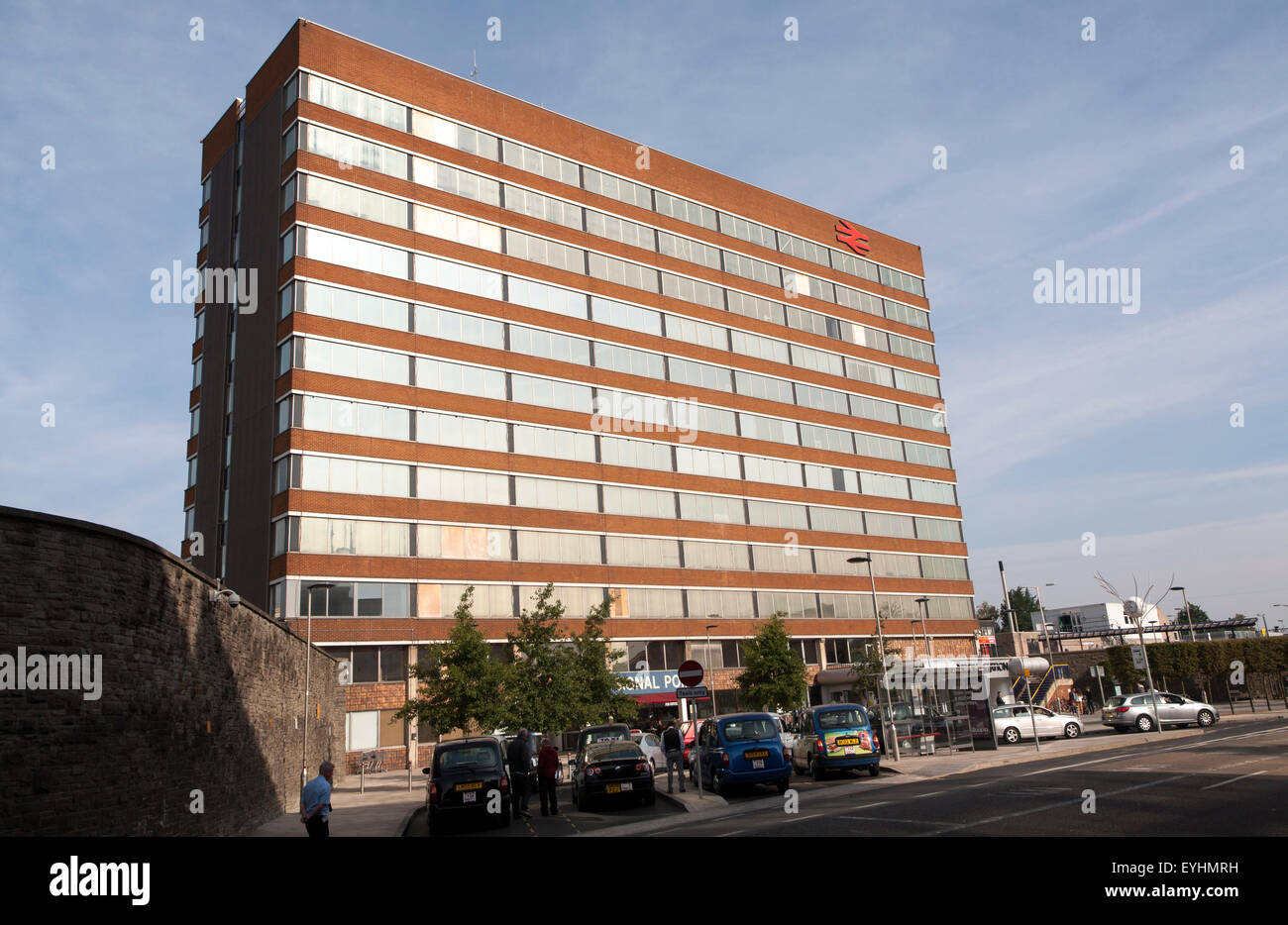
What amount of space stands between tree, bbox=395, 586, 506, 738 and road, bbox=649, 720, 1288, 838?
53.5 ft

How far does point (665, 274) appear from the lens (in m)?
62.1

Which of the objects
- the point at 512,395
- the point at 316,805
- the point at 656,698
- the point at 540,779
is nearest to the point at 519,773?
the point at 540,779

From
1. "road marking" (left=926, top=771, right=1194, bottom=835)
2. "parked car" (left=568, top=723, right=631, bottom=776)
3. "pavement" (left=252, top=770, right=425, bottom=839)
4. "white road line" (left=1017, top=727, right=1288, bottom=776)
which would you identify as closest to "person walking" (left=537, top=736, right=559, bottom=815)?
"parked car" (left=568, top=723, right=631, bottom=776)

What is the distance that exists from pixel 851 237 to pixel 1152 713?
4962cm

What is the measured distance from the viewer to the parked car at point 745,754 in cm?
2186

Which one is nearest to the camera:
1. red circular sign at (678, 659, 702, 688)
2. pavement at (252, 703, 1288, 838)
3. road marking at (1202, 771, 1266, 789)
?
road marking at (1202, 771, 1266, 789)

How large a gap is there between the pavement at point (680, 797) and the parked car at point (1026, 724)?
1.53 feet

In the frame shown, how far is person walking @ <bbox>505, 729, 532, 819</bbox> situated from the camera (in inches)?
844

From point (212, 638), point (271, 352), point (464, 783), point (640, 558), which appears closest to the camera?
point (212, 638)

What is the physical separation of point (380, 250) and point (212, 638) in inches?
1404

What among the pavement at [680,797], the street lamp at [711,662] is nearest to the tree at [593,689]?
the pavement at [680,797]

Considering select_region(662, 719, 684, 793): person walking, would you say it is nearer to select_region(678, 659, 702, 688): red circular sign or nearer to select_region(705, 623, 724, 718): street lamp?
select_region(678, 659, 702, 688): red circular sign
